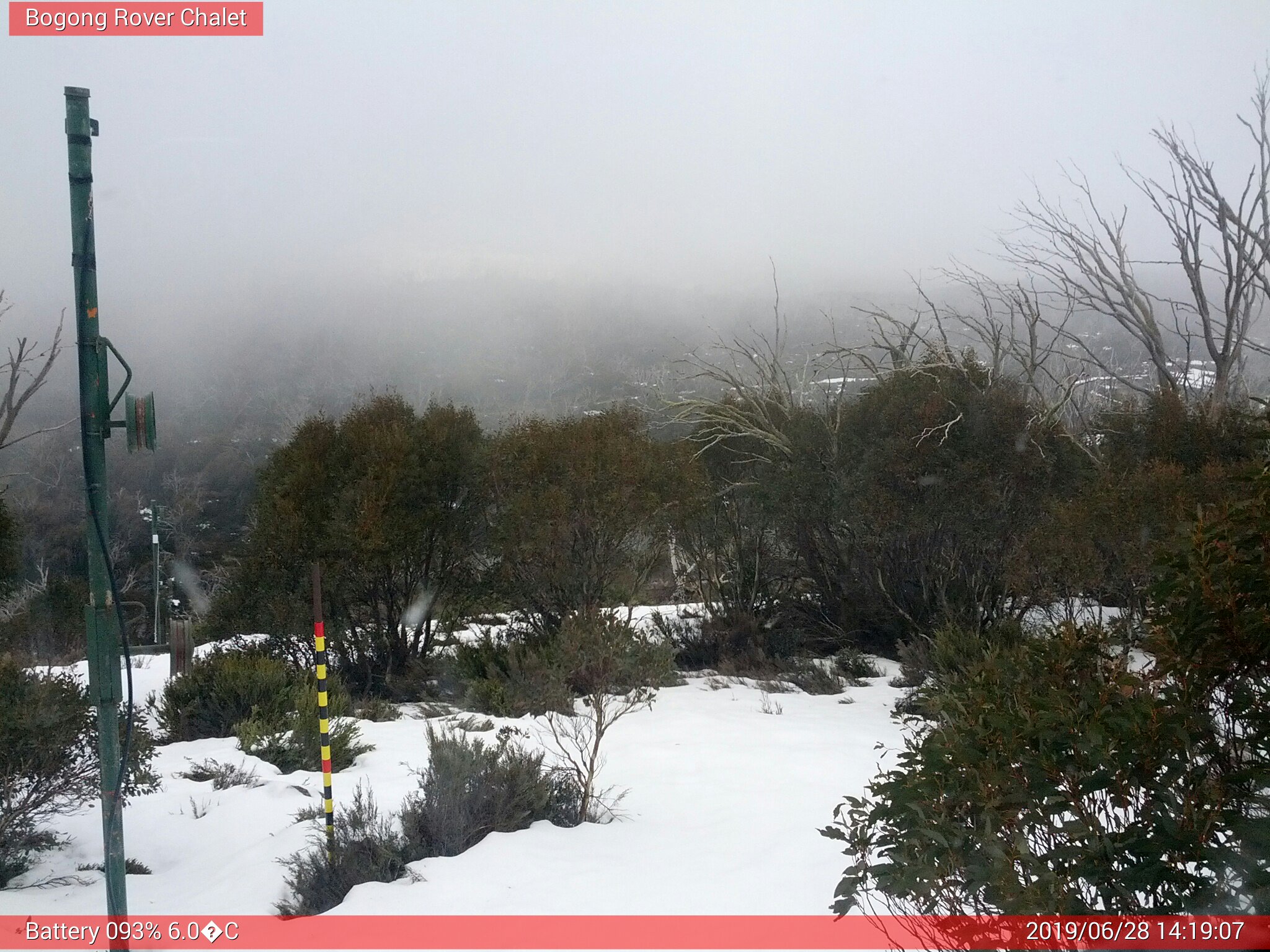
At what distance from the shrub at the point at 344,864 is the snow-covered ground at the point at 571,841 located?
11 centimetres

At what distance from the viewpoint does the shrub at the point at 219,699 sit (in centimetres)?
854

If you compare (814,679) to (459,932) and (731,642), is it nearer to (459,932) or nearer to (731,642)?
(731,642)

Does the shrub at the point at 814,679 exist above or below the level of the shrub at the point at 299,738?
below

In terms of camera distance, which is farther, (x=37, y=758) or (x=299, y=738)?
(x=299, y=738)

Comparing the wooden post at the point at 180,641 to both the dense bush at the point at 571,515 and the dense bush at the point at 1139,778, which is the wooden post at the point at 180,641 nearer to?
the dense bush at the point at 1139,778

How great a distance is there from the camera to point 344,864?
4469 mm

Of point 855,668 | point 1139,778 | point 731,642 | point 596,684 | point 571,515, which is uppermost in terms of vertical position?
point 1139,778

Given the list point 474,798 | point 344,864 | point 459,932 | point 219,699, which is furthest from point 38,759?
point 219,699

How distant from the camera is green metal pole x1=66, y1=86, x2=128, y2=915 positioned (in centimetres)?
322

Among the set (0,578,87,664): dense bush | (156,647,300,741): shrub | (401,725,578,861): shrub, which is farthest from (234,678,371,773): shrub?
(0,578,87,664): dense bush

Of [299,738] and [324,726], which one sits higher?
[324,726]

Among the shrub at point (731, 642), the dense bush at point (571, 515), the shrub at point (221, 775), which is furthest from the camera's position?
the shrub at point (731, 642)

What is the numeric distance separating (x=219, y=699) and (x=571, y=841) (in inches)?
209

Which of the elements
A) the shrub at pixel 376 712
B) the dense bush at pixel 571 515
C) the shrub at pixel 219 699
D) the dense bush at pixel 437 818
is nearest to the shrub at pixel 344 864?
the dense bush at pixel 437 818
